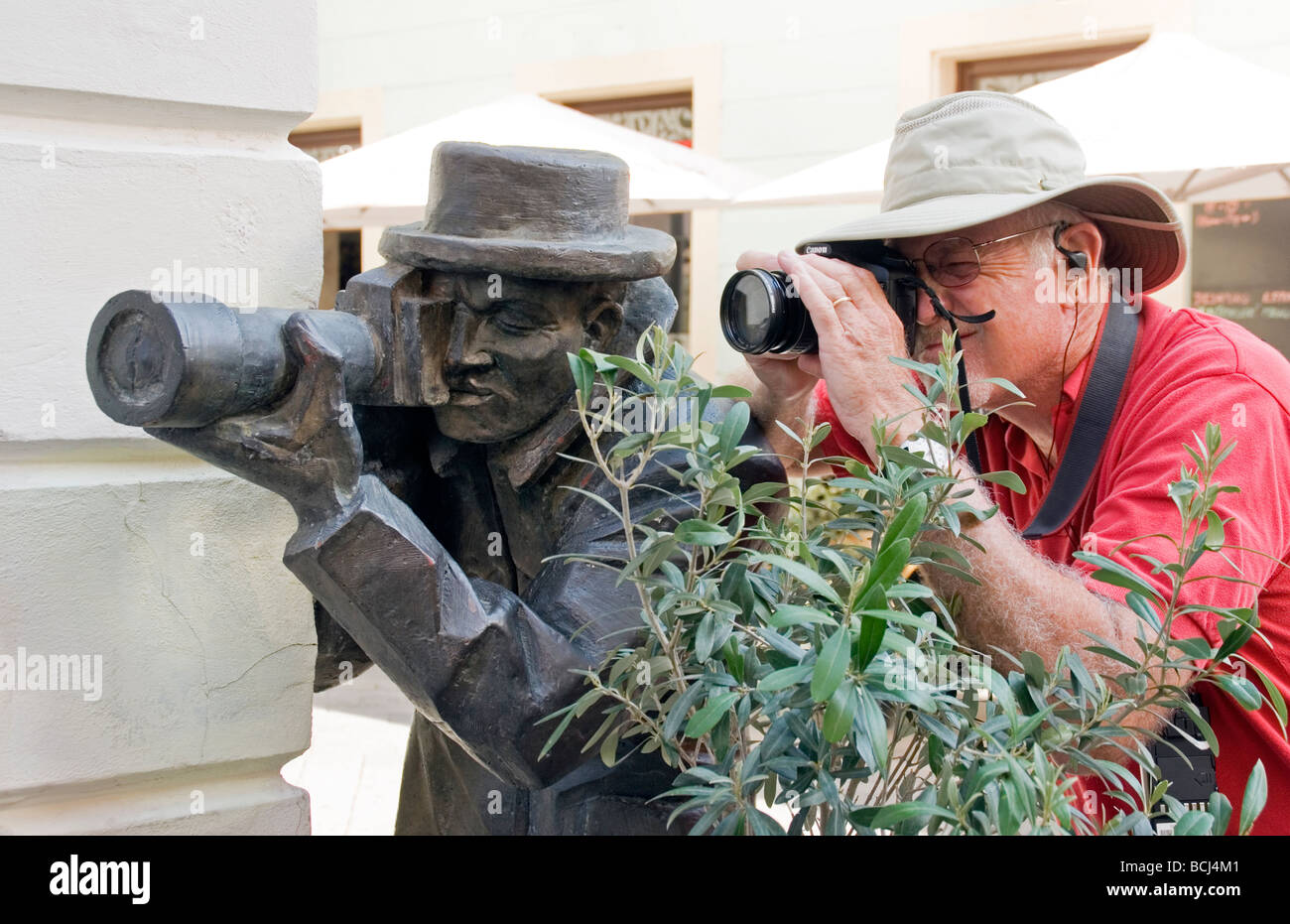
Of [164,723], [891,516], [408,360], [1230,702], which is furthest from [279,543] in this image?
[1230,702]

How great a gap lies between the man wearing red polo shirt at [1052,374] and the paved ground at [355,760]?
94.3 inches

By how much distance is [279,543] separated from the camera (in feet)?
5.64

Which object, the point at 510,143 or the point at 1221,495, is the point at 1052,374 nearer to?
the point at 1221,495

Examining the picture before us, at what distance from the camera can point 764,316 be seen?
1761mm

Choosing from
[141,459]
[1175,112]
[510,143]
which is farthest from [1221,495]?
[510,143]

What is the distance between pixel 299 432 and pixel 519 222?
1.11 feet

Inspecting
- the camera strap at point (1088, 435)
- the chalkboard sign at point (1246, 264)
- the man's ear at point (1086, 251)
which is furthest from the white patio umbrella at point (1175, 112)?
the camera strap at point (1088, 435)

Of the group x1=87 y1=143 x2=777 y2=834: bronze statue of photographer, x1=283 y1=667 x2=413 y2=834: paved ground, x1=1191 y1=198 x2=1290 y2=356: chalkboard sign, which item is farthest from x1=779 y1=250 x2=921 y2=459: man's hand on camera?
x1=1191 y1=198 x2=1290 y2=356: chalkboard sign

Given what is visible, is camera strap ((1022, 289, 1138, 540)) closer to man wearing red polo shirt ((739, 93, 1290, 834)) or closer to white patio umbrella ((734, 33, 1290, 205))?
man wearing red polo shirt ((739, 93, 1290, 834))

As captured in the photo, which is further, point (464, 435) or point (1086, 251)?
point (1086, 251)

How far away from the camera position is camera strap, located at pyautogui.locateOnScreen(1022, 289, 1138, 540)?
195cm

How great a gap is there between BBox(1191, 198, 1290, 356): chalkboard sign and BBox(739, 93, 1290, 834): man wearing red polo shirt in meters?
4.56

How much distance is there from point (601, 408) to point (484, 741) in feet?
1.30
